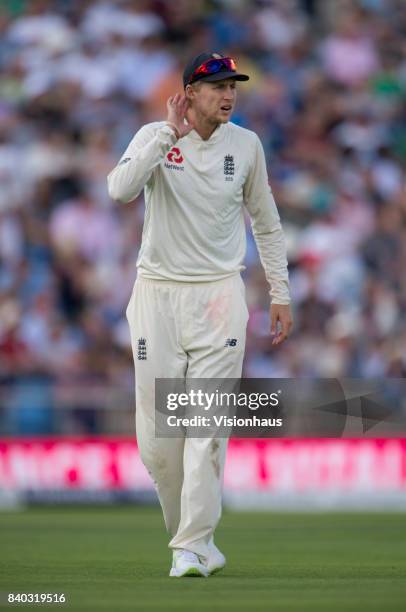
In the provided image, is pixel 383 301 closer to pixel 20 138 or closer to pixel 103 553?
pixel 20 138

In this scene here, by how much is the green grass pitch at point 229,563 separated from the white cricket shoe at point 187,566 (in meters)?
0.08

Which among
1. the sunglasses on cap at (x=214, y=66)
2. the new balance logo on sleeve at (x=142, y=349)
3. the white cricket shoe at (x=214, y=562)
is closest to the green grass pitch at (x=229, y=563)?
the white cricket shoe at (x=214, y=562)

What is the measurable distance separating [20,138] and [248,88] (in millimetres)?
2390

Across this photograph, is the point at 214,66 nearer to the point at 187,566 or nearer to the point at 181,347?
the point at 181,347

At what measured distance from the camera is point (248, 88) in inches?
609

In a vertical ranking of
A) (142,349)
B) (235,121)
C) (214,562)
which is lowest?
(214,562)

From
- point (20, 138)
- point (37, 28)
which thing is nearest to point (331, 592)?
point (20, 138)

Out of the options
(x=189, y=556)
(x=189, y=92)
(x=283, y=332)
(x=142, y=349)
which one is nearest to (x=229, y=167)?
(x=189, y=92)

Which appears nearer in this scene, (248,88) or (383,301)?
(383,301)

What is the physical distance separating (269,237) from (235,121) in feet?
25.9

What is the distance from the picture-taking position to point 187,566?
21.7ft

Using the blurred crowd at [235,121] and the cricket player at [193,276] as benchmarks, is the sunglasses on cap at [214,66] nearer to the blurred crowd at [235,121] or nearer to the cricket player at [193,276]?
the cricket player at [193,276]

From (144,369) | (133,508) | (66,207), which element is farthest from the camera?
(66,207)

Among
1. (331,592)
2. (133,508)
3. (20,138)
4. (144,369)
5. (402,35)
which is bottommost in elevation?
(133,508)
